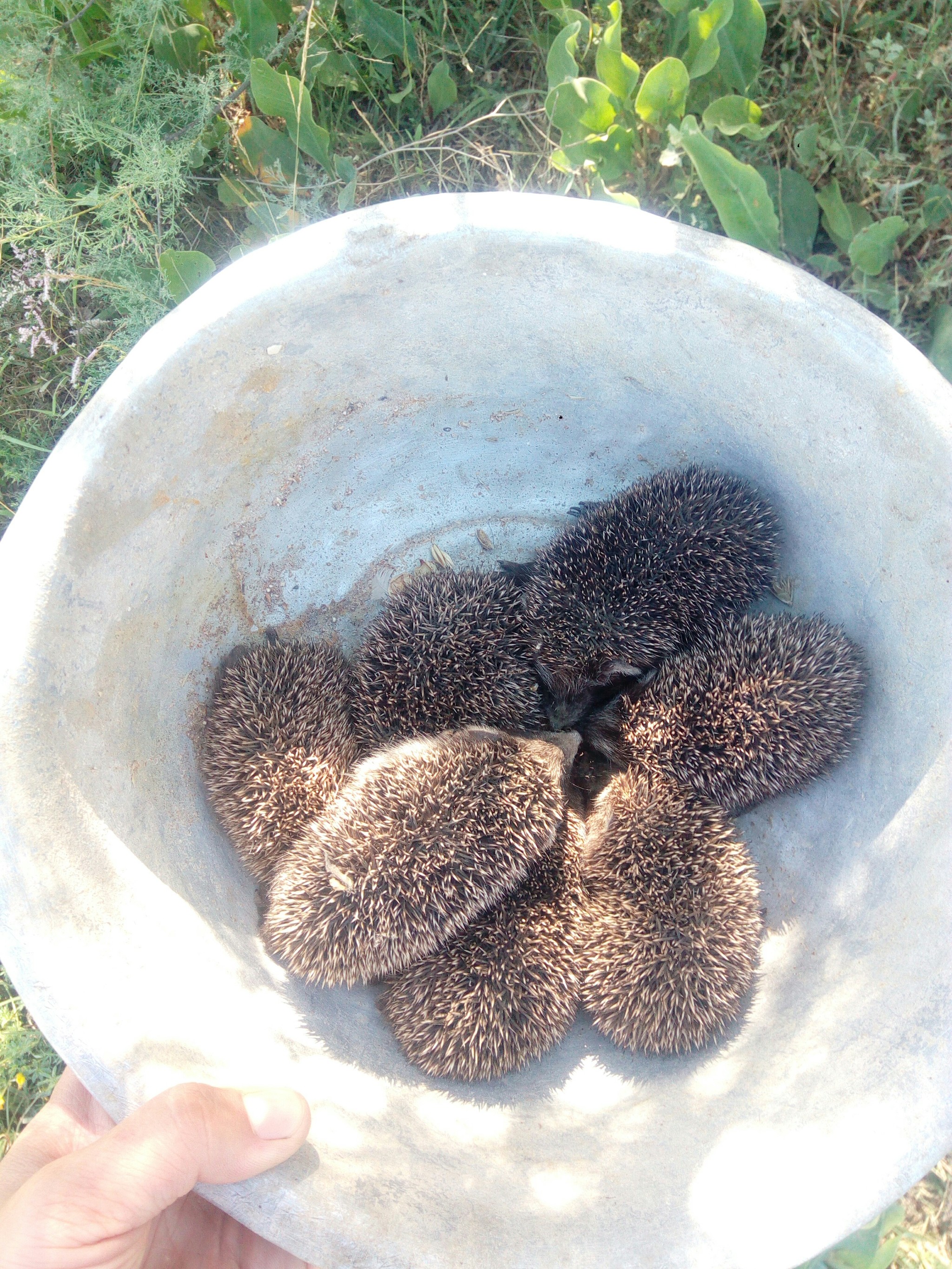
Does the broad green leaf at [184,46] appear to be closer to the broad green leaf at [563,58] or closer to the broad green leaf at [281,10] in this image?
the broad green leaf at [281,10]

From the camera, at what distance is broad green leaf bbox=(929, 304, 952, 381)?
327 cm

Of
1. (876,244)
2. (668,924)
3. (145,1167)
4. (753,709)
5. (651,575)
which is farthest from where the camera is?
(876,244)

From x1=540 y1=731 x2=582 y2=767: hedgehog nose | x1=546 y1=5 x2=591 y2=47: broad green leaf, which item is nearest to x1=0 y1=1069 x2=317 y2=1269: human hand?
x1=540 y1=731 x2=582 y2=767: hedgehog nose

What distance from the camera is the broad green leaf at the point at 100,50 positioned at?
11.1 feet

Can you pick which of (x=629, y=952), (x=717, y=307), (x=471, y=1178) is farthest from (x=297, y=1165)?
(x=717, y=307)

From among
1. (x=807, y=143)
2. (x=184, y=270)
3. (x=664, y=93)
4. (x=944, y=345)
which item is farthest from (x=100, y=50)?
(x=944, y=345)

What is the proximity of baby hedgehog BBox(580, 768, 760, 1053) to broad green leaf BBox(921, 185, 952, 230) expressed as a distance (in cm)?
260

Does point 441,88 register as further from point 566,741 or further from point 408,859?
point 408,859

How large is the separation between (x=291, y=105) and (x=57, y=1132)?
3797mm

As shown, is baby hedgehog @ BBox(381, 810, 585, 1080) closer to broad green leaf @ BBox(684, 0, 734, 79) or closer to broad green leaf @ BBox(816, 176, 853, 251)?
broad green leaf @ BBox(816, 176, 853, 251)

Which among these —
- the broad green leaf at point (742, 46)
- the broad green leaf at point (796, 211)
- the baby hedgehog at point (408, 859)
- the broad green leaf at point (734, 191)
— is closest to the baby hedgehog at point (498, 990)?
the baby hedgehog at point (408, 859)

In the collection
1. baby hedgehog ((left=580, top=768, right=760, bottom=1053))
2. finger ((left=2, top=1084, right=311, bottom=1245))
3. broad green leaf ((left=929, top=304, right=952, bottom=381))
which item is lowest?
baby hedgehog ((left=580, top=768, right=760, bottom=1053))

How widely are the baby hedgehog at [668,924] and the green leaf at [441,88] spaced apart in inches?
120

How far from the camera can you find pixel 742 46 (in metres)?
3.19
